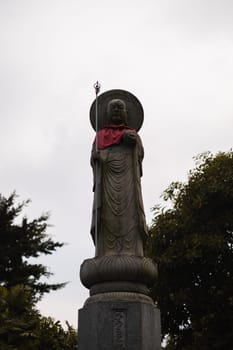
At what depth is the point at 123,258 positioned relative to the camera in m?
9.80

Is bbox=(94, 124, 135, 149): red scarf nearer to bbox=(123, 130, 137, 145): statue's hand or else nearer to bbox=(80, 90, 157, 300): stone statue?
bbox=(80, 90, 157, 300): stone statue

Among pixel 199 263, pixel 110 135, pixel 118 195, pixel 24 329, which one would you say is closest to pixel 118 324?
pixel 118 195

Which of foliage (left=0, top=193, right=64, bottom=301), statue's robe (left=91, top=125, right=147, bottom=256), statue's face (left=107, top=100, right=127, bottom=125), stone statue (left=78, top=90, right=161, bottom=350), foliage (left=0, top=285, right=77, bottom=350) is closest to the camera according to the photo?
stone statue (left=78, top=90, right=161, bottom=350)

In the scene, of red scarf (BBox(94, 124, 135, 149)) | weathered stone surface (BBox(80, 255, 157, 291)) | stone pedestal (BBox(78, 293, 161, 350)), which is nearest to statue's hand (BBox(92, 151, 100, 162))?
red scarf (BBox(94, 124, 135, 149))

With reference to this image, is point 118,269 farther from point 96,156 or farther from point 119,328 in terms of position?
point 96,156

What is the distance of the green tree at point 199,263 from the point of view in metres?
20.7

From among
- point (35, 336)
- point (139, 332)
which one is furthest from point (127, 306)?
point (35, 336)

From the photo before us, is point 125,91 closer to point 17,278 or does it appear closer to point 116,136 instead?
point 116,136

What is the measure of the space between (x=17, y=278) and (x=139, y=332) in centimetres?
1883

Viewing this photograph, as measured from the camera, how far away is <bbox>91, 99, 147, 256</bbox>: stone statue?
10398 millimetres

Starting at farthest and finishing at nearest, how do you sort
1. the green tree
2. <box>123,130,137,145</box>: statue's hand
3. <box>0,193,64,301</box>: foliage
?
1. <box>0,193,64,301</box>: foliage
2. the green tree
3. <box>123,130,137,145</box>: statue's hand

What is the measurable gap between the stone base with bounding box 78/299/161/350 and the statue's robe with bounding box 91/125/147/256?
1113 mm

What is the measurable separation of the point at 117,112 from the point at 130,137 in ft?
2.05

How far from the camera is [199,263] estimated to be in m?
22.1
